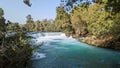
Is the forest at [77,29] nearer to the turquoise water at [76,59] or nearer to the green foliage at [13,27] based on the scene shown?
the green foliage at [13,27]

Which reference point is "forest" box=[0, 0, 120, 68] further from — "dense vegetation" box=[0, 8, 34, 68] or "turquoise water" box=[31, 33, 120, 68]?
"turquoise water" box=[31, 33, 120, 68]

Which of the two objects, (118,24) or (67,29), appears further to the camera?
(67,29)

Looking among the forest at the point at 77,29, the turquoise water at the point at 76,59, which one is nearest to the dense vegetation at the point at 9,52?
the forest at the point at 77,29

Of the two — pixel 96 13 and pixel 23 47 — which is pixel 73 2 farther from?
pixel 96 13

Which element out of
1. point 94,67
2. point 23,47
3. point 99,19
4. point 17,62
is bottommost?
point 94,67

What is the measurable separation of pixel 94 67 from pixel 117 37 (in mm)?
15992

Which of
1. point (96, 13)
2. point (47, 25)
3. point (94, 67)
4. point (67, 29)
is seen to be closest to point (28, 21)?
point (47, 25)

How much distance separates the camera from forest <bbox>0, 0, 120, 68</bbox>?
10.7 meters

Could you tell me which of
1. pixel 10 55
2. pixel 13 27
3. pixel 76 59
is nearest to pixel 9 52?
pixel 10 55

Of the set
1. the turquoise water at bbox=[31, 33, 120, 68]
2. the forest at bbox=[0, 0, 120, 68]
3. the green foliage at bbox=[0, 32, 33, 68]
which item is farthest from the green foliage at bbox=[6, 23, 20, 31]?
the turquoise water at bbox=[31, 33, 120, 68]

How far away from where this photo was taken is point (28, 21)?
10494cm

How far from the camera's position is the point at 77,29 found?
53625mm

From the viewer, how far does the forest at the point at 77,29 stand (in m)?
10.7

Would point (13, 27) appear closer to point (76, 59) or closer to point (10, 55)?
point (10, 55)
